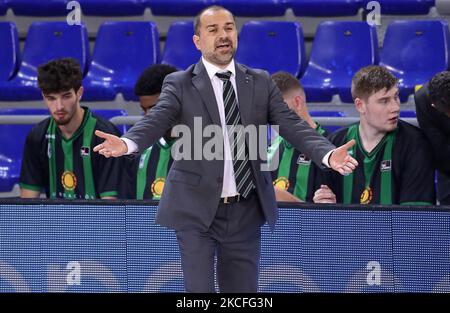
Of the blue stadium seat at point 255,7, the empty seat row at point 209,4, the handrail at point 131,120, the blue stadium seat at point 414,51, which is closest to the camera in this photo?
the handrail at point 131,120

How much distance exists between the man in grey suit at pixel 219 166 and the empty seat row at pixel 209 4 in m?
4.29

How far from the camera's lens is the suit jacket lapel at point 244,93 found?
420 cm

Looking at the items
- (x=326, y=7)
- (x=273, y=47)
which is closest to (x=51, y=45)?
(x=273, y=47)

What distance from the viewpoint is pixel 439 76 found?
17.9 ft

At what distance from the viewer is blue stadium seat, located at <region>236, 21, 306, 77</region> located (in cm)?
812

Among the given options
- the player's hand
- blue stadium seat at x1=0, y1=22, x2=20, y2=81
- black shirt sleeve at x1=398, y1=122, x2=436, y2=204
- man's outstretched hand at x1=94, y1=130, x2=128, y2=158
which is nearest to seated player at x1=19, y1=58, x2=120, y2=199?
the player's hand

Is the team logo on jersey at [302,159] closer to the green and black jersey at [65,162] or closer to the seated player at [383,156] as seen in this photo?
the seated player at [383,156]

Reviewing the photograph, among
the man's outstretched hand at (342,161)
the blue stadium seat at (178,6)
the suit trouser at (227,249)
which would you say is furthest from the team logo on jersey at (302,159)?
the blue stadium seat at (178,6)

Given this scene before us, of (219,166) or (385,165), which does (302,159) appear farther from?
(219,166)

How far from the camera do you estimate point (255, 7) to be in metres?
8.58
